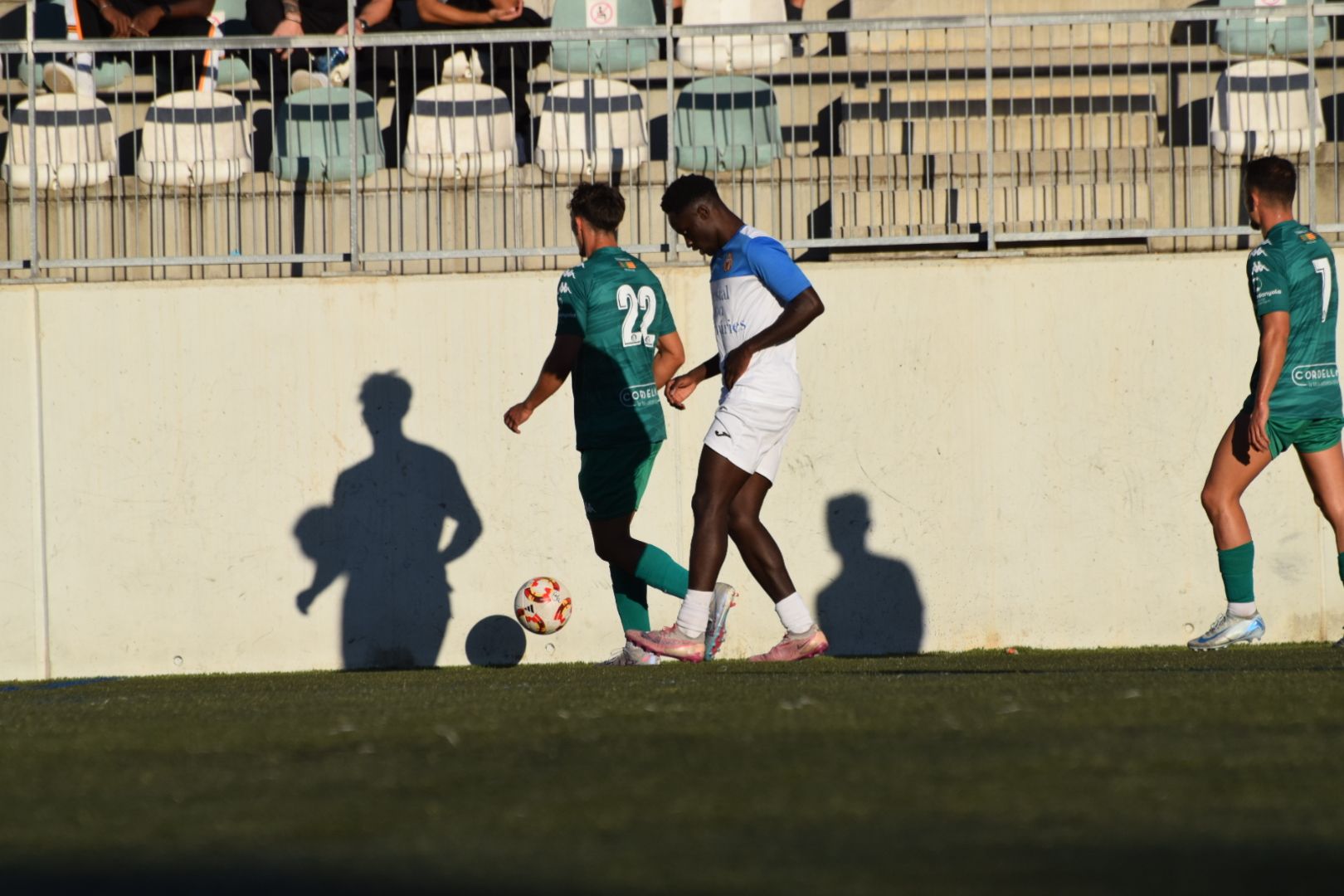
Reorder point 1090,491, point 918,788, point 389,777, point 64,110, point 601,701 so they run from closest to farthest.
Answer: point 918,788
point 389,777
point 601,701
point 1090,491
point 64,110

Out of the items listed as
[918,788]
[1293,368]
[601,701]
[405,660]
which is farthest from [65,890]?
[405,660]

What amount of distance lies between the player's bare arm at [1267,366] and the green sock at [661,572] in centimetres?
237

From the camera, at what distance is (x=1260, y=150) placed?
9.68m

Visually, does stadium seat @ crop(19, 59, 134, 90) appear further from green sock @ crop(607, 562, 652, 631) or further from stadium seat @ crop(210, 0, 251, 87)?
green sock @ crop(607, 562, 652, 631)

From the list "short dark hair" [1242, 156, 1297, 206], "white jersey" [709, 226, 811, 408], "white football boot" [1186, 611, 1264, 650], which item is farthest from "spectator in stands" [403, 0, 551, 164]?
→ "white football boot" [1186, 611, 1264, 650]

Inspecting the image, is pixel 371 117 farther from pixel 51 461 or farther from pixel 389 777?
pixel 389 777

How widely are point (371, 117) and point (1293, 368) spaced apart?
5723 mm

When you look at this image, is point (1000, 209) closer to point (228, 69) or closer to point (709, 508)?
point (709, 508)

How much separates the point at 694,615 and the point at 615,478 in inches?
41.5

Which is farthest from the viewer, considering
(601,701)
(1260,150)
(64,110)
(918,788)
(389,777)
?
(64,110)

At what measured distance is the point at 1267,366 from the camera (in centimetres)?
668

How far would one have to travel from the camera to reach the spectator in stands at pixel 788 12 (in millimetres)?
11656

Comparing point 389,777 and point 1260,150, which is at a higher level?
point 1260,150

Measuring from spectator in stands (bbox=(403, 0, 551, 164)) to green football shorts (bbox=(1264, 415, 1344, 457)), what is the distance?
4.78 metres
